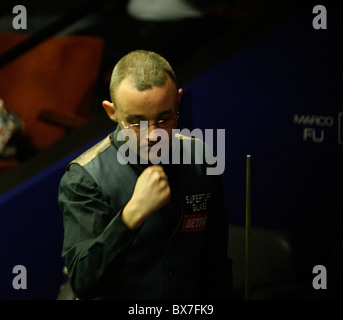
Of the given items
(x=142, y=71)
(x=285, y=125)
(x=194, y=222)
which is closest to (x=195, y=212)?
(x=194, y=222)

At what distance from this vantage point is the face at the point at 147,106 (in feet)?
4.79

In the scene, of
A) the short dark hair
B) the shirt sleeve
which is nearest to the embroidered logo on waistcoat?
the shirt sleeve

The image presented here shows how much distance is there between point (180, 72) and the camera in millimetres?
3064

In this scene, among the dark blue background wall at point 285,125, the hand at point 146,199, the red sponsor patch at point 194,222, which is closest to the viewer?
the hand at point 146,199

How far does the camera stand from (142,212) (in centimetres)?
139

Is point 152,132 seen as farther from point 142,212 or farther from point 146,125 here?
point 142,212

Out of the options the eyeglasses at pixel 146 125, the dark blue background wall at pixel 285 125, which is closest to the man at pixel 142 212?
the eyeglasses at pixel 146 125

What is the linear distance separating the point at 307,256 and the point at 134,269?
1699mm

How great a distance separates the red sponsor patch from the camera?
162 cm

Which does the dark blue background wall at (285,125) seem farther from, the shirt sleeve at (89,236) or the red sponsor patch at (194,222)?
the shirt sleeve at (89,236)

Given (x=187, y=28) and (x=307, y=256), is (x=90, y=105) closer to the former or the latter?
(x=187, y=28)

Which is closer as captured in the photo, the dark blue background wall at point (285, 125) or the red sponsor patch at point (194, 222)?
the red sponsor patch at point (194, 222)

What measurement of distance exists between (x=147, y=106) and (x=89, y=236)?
0.33 metres

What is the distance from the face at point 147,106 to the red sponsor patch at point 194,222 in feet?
0.76
